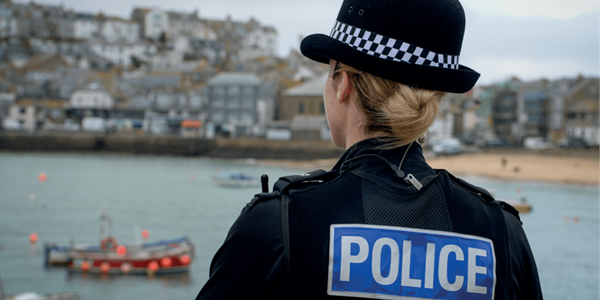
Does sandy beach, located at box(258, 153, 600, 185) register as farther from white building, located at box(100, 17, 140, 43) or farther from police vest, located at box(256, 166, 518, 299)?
white building, located at box(100, 17, 140, 43)

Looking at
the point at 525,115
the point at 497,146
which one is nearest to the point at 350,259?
the point at 497,146

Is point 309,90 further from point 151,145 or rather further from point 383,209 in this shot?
point 383,209

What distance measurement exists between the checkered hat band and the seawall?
144 feet

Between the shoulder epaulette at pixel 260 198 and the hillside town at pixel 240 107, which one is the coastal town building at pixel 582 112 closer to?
the hillside town at pixel 240 107

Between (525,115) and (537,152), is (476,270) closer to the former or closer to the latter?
(537,152)

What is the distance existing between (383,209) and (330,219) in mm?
92

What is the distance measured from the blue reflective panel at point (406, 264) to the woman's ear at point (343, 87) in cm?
27

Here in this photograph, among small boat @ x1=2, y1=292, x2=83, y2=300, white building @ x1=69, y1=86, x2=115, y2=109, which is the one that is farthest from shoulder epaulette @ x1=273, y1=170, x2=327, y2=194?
white building @ x1=69, y1=86, x2=115, y2=109

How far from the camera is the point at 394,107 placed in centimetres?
97

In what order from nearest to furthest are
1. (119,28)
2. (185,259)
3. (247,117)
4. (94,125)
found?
(185,259) → (247,117) → (94,125) → (119,28)

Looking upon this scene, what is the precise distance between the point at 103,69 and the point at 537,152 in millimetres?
56447

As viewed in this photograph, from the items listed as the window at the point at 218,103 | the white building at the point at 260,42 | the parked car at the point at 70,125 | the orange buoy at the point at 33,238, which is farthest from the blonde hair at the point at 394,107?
the white building at the point at 260,42

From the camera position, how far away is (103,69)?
241 ft

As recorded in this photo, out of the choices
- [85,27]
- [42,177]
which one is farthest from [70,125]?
[85,27]
